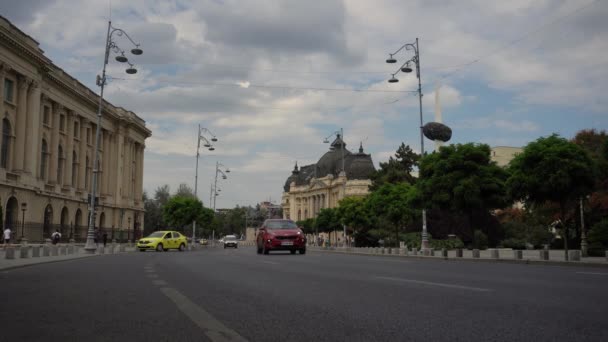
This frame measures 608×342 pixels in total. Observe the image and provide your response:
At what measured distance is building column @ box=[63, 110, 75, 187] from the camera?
60781mm

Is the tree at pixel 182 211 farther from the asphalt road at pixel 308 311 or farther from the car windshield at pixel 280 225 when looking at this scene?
the asphalt road at pixel 308 311

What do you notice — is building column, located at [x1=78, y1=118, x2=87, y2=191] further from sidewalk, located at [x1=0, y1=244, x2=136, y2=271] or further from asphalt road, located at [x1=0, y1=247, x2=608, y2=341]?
asphalt road, located at [x1=0, y1=247, x2=608, y2=341]

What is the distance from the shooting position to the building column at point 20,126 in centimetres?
→ 4859

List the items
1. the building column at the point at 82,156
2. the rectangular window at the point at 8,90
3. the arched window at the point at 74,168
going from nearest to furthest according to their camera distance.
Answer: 1. the rectangular window at the point at 8,90
2. the arched window at the point at 74,168
3. the building column at the point at 82,156

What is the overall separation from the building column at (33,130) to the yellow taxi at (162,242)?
44.9 ft

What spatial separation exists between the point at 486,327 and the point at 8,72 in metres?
49.4

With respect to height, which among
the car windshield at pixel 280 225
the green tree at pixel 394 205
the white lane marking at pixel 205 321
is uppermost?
the green tree at pixel 394 205

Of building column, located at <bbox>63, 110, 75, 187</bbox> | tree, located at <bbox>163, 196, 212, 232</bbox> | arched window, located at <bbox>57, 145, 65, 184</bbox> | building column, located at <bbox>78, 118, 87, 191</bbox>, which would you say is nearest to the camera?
arched window, located at <bbox>57, 145, 65, 184</bbox>

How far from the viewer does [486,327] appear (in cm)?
532

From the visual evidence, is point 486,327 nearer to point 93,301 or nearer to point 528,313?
point 528,313

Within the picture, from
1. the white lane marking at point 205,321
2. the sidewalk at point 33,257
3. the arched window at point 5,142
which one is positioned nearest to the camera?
the white lane marking at point 205,321

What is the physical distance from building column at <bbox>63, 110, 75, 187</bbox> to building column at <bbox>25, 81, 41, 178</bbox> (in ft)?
28.4

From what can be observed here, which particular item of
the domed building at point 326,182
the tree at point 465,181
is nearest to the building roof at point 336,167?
the domed building at point 326,182

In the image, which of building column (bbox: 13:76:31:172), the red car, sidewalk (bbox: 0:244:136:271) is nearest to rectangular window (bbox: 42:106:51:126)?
building column (bbox: 13:76:31:172)
